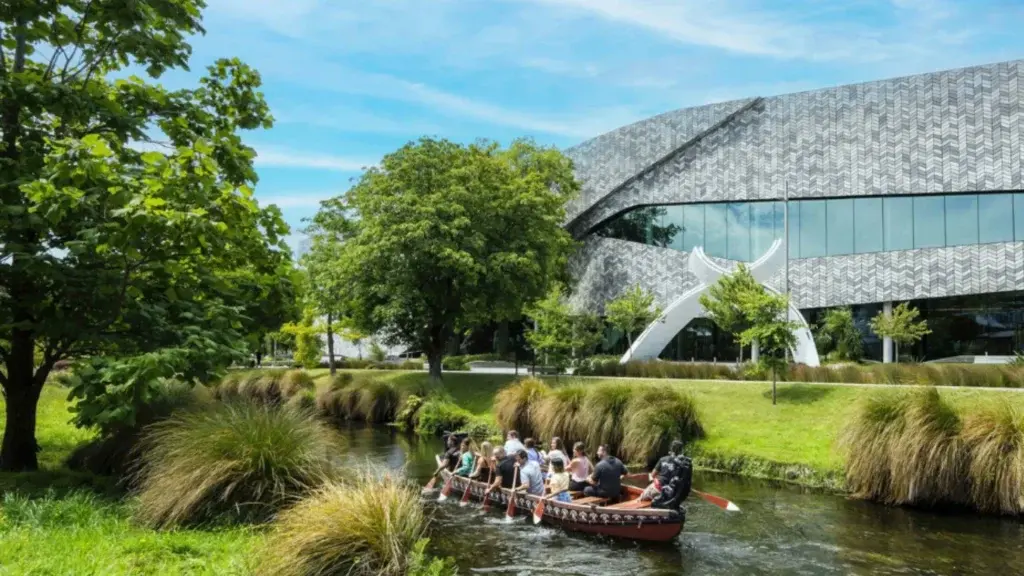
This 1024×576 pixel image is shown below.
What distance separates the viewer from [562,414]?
67.2 feet

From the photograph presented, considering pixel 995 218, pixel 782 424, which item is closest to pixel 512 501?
pixel 782 424

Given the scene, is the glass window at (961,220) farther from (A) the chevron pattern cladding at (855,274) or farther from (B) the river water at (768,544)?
(B) the river water at (768,544)

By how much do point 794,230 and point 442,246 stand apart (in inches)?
938

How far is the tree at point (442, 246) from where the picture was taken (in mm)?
32000

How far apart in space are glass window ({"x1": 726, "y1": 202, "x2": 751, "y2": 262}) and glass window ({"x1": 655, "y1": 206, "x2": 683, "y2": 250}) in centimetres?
313

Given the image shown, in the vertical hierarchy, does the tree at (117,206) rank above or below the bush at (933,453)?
above

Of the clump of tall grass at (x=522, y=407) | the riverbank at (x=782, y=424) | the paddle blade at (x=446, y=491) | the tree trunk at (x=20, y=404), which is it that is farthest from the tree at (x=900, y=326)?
the tree trunk at (x=20, y=404)

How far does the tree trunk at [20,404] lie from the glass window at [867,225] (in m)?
41.7

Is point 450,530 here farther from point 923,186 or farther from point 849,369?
point 923,186

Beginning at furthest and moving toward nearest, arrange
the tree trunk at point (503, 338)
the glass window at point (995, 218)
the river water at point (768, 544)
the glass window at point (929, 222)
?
the tree trunk at point (503, 338), the glass window at point (929, 222), the glass window at point (995, 218), the river water at point (768, 544)

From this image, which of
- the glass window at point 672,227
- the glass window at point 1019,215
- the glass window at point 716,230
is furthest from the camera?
the glass window at point 672,227

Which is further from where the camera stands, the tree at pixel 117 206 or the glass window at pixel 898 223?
the glass window at pixel 898 223

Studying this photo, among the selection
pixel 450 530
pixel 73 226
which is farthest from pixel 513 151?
pixel 73 226

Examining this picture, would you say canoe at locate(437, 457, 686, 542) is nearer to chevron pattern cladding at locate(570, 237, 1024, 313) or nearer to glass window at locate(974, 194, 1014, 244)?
chevron pattern cladding at locate(570, 237, 1024, 313)
